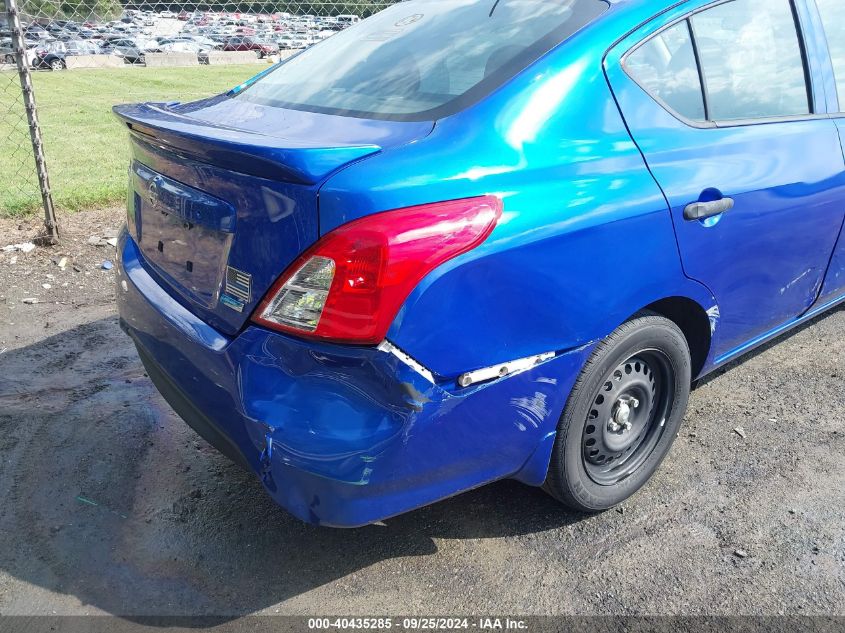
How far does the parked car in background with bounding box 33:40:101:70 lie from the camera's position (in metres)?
17.4

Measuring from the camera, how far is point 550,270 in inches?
80.3

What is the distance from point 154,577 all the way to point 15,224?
437 centimetres

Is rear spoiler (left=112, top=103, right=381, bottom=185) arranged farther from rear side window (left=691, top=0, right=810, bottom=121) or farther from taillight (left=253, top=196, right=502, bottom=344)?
rear side window (left=691, top=0, right=810, bottom=121)

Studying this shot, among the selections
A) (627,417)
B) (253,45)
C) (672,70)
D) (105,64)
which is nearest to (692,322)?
(627,417)

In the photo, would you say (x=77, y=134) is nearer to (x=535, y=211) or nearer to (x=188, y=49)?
(x=535, y=211)

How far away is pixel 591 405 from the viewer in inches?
93.1

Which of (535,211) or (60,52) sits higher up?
(535,211)

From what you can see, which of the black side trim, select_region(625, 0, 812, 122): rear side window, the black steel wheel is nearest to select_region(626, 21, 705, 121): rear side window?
select_region(625, 0, 812, 122): rear side window

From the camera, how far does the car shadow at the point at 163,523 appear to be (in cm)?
233

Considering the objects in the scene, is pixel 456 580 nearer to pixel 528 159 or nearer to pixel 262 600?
pixel 262 600

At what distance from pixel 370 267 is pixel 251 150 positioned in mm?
471

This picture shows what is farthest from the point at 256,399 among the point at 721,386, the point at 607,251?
the point at 721,386

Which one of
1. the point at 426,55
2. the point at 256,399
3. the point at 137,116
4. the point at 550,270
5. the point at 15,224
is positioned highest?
the point at 426,55

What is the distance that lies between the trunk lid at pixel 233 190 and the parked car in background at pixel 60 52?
16716mm
